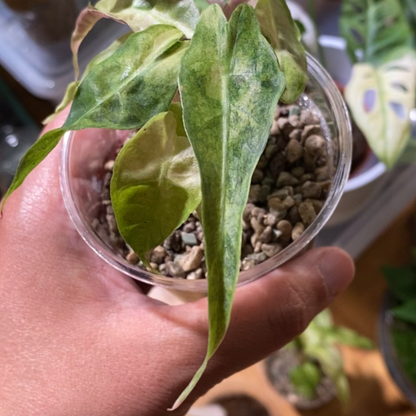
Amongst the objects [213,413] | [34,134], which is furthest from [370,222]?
[34,134]

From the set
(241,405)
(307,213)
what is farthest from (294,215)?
(241,405)

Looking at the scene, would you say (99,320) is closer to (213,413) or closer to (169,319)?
(169,319)

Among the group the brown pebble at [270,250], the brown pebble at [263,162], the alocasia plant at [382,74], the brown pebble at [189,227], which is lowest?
the alocasia plant at [382,74]

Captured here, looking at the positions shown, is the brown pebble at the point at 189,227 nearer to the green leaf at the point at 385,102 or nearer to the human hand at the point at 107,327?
the human hand at the point at 107,327

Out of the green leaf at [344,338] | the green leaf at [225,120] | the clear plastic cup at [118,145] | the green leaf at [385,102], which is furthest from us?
the green leaf at [344,338]

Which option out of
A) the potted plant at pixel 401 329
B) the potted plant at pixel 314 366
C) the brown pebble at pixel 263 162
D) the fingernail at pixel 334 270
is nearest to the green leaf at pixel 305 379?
the potted plant at pixel 314 366

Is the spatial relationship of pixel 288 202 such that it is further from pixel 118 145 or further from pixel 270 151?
pixel 118 145
